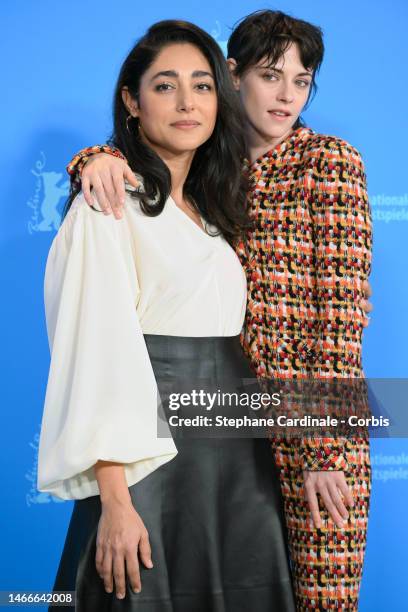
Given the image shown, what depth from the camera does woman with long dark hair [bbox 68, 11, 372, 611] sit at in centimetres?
165

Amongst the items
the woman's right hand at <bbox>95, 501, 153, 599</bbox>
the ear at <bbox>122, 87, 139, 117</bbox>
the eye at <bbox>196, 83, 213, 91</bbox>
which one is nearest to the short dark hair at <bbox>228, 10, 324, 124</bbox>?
the eye at <bbox>196, 83, 213, 91</bbox>

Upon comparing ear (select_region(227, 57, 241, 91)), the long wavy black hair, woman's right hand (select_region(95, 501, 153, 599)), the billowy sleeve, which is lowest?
woman's right hand (select_region(95, 501, 153, 599))

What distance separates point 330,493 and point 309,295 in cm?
36

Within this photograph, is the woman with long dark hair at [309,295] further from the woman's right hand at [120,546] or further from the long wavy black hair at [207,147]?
the woman's right hand at [120,546]

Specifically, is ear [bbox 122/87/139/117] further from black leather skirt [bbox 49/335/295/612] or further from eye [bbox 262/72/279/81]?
black leather skirt [bbox 49/335/295/612]

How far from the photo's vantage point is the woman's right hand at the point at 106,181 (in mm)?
1625

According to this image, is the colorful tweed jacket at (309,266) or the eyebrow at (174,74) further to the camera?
the eyebrow at (174,74)

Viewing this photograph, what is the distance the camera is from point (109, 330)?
1.57 metres

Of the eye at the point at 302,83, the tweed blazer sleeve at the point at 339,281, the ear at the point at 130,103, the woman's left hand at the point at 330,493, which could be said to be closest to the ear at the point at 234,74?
the eye at the point at 302,83

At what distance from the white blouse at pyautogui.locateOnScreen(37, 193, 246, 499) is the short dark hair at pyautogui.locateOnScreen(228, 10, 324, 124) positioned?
0.43 meters

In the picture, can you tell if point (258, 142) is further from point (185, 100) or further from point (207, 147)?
point (185, 100)

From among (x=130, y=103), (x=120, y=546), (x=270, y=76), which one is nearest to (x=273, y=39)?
(x=270, y=76)

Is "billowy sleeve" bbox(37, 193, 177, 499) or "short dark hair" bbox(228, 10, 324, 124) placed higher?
"short dark hair" bbox(228, 10, 324, 124)

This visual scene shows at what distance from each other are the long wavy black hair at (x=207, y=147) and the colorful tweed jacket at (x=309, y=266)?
0.05m
